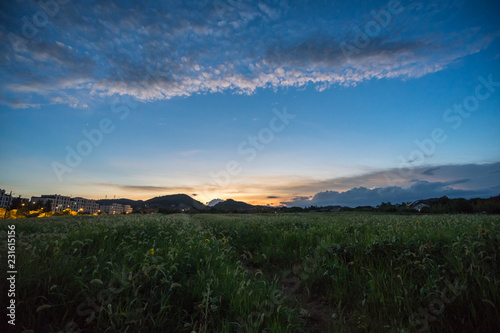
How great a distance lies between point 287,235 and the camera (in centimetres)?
981

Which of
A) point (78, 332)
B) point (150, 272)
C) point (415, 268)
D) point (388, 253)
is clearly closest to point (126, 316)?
point (78, 332)

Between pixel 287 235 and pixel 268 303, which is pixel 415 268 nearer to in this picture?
pixel 268 303

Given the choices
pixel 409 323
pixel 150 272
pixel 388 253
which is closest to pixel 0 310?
pixel 150 272

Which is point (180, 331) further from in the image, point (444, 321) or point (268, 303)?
point (444, 321)

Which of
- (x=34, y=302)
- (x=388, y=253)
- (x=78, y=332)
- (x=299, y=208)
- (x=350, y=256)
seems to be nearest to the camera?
(x=78, y=332)

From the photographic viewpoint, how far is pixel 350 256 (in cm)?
634

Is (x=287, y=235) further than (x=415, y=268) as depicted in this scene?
Yes

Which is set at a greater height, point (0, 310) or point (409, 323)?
point (0, 310)

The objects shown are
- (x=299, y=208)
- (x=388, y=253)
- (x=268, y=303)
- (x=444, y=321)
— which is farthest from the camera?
(x=299, y=208)

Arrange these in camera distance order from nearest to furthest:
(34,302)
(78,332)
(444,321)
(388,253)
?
(78,332) < (34,302) < (444,321) < (388,253)

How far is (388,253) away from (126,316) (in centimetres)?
571

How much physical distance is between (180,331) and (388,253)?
16.6 feet

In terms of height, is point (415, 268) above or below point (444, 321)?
above

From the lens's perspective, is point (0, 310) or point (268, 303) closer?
point (0, 310)
